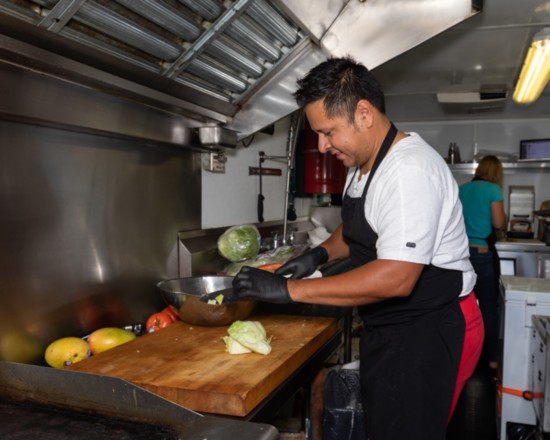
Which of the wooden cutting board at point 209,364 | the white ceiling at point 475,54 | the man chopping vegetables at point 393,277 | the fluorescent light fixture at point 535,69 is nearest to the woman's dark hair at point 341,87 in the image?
the man chopping vegetables at point 393,277

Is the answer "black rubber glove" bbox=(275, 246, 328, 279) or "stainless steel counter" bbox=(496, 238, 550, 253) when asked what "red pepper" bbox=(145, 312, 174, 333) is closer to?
"black rubber glove" bbox=(275, 246, 328, 279)

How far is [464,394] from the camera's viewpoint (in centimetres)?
367

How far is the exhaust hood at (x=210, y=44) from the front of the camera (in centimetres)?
152

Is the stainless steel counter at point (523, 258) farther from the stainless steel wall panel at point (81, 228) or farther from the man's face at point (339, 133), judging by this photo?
the man's face at point (339, 133)

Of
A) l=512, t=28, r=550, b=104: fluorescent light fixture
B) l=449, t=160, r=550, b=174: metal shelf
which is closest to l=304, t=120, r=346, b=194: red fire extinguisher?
l=512, t=28, r=550, b=104: fluorescent light fixture

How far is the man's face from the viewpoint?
5.04 ft

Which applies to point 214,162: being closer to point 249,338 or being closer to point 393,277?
point 249,338

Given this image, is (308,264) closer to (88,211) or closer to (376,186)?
(376,186)

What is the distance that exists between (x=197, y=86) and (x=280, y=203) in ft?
6.16

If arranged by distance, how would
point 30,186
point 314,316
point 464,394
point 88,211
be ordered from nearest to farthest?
1. point 30,186
2. point 88,211
3. point 314,316
4. point 464,394

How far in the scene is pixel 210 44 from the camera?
212 centimetres

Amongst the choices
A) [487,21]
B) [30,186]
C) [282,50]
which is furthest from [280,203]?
[30,186]

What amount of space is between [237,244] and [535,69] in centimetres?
249

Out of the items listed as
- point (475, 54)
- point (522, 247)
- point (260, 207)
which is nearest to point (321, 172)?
point (260, 207)
